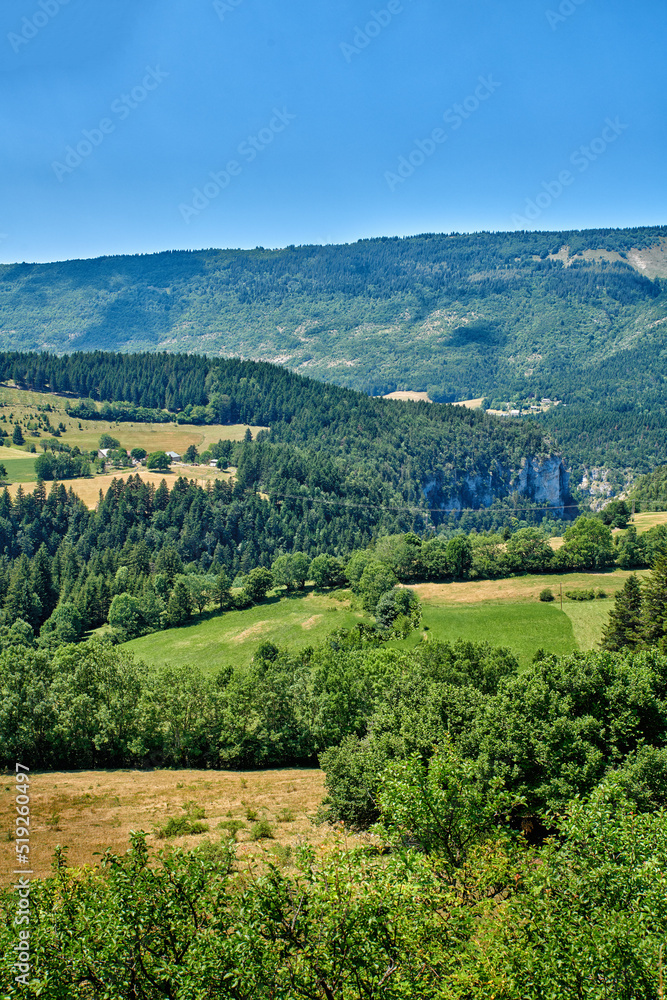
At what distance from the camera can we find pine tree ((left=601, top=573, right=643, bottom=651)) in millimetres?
63531

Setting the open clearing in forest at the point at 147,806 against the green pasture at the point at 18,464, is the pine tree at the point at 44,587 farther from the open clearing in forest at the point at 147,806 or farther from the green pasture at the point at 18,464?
the open clearing in forest at the point at 147,806

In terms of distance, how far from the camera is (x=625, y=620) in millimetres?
65188

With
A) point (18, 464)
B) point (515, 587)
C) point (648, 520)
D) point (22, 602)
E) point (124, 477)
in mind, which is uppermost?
point (18, 464)

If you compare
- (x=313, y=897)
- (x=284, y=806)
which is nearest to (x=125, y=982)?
(x=313, y=897)

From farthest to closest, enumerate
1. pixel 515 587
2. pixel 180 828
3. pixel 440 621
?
pixel 515 587 → pixel 440 621 → pixel 180 828

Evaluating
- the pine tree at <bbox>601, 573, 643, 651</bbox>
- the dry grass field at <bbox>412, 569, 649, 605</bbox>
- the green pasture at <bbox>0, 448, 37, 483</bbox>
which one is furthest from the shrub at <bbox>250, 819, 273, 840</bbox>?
the green pasture at <bbox>0, 448, 37, 483</bbox>

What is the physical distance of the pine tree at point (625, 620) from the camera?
6353 cm

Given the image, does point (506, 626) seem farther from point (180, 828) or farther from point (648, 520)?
point (648, 520)

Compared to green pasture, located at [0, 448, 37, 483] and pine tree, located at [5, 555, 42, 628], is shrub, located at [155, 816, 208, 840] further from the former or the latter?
green pasture, located at [0, 448, 37, 483]

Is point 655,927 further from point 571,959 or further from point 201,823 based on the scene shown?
point 201,823

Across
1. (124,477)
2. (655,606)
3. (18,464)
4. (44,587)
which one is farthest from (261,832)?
(18,464)

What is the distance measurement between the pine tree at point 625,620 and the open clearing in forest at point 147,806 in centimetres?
3262

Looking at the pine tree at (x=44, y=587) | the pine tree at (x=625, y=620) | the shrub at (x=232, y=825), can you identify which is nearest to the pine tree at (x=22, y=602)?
the pine tree at (x=44, y=587)

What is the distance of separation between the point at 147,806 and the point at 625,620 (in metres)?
48.1
